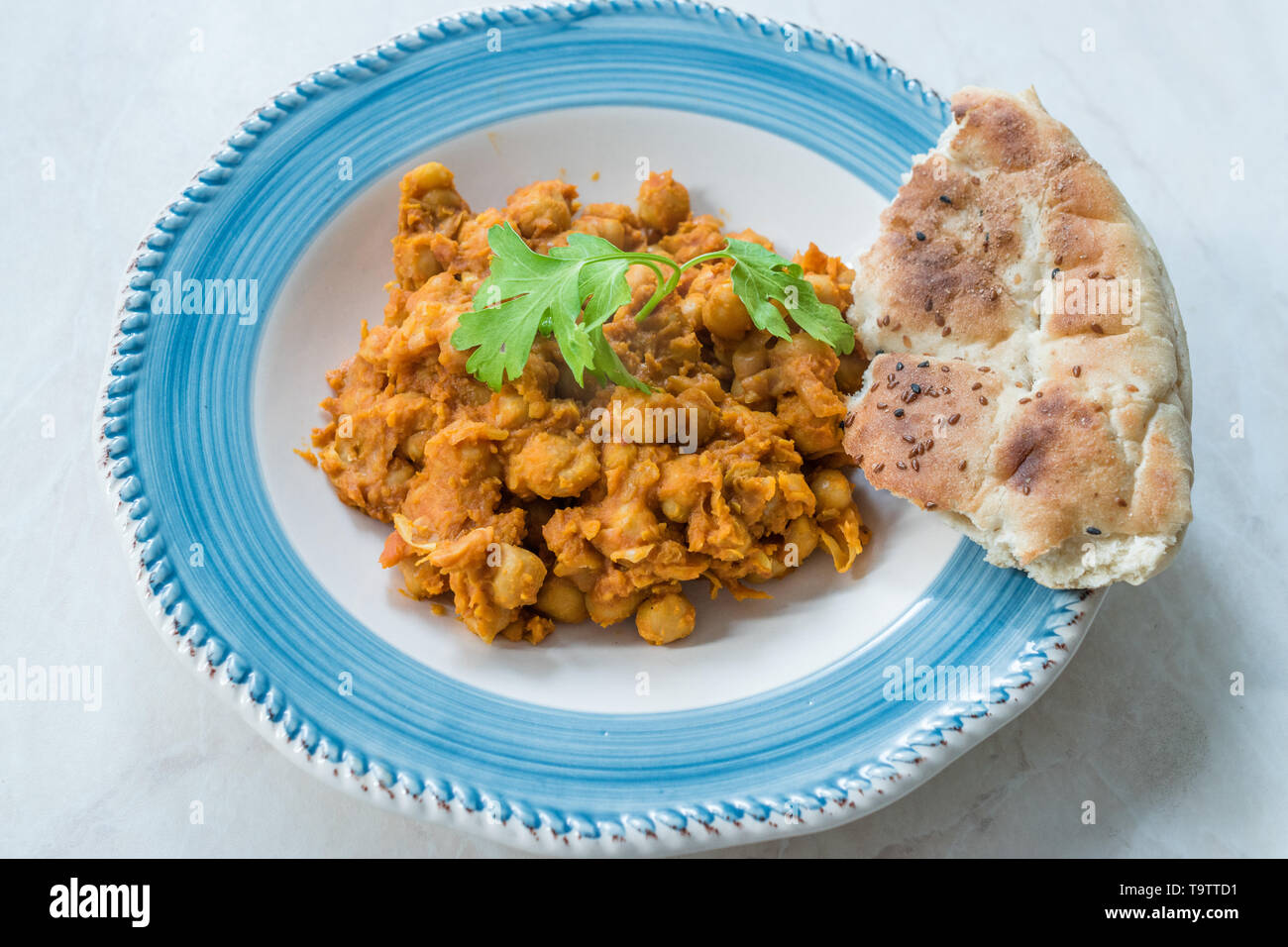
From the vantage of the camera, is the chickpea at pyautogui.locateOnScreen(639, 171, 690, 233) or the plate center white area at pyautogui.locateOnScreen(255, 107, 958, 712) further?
the chickpea at pyautogui.locateOnScreen(639, 171, 690, 233)

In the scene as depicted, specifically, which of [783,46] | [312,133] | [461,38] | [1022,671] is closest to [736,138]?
[783,46]

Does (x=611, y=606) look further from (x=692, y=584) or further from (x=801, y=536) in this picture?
(x=801, y=536)

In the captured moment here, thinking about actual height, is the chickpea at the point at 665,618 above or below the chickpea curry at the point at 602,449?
below

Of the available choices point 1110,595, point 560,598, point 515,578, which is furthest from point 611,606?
point 1110,595

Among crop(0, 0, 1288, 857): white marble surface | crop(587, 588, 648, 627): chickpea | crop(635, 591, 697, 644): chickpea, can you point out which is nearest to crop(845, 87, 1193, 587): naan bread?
crop(635, 591, 697, 644): chickpea

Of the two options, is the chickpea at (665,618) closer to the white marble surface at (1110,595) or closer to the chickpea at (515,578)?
the chickpea at (515,578)
